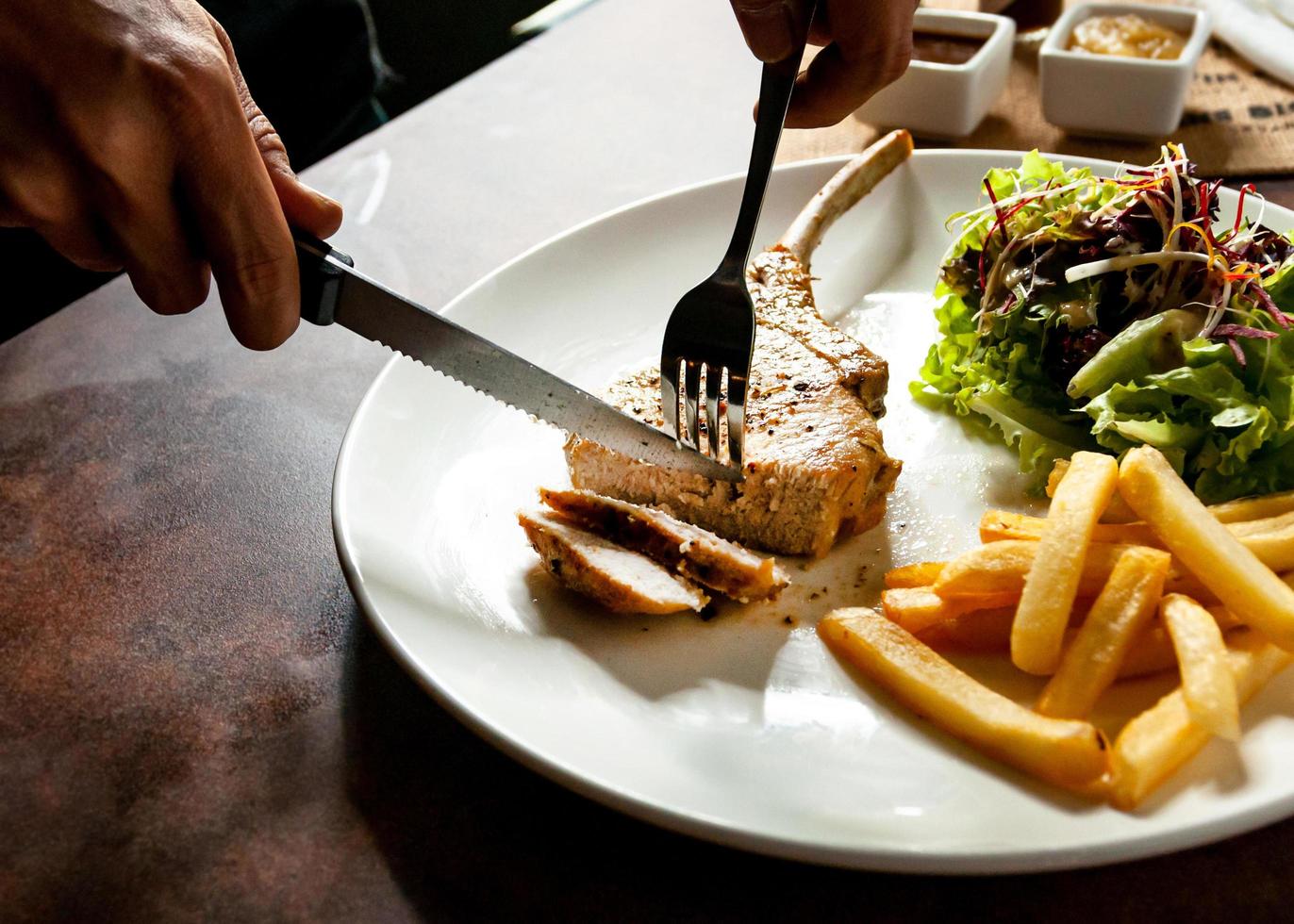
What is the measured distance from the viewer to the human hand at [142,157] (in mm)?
1723

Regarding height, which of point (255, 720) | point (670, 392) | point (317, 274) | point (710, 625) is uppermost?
point (317, 274)

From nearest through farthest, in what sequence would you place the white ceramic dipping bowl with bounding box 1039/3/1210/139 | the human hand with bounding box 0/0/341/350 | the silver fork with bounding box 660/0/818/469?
the human hand with bounding box 0/0/341/350
the silver fork with bounding box 660/0/818/469
the white ceramic dipping bowl with bounding box 1039/3/1210/139

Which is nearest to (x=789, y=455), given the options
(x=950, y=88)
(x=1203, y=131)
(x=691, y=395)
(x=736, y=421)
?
(x=736, y=421)

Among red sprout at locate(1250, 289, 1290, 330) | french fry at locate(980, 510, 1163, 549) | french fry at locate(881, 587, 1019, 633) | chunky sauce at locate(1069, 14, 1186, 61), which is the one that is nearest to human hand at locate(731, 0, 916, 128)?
red sprout at locate(1250, 289, 1290, 330)

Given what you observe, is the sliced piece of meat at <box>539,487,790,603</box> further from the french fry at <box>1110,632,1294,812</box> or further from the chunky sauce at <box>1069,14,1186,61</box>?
the chunky sauce at <box>1069,14,1186,61</box>

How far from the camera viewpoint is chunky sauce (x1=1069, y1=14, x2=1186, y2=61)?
3.90 m

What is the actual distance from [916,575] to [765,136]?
1.04 metres

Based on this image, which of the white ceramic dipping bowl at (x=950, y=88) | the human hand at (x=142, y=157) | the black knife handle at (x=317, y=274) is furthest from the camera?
the white ceramic dipping bowl at (x=950, y=88)

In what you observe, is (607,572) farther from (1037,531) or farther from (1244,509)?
(1244,509)

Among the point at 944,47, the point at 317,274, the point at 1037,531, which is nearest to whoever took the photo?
the point at 317,274

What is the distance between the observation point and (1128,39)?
12.9 ft

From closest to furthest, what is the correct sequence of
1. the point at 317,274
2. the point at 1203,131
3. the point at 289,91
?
the point at 317,274 < the point at 1203,131 < the point at 289,91

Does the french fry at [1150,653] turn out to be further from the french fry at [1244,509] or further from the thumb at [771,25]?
the thumb at [771,25]

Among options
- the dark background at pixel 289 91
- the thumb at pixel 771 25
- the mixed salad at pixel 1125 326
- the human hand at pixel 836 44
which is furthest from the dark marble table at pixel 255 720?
the thumb at pixel 771 25
